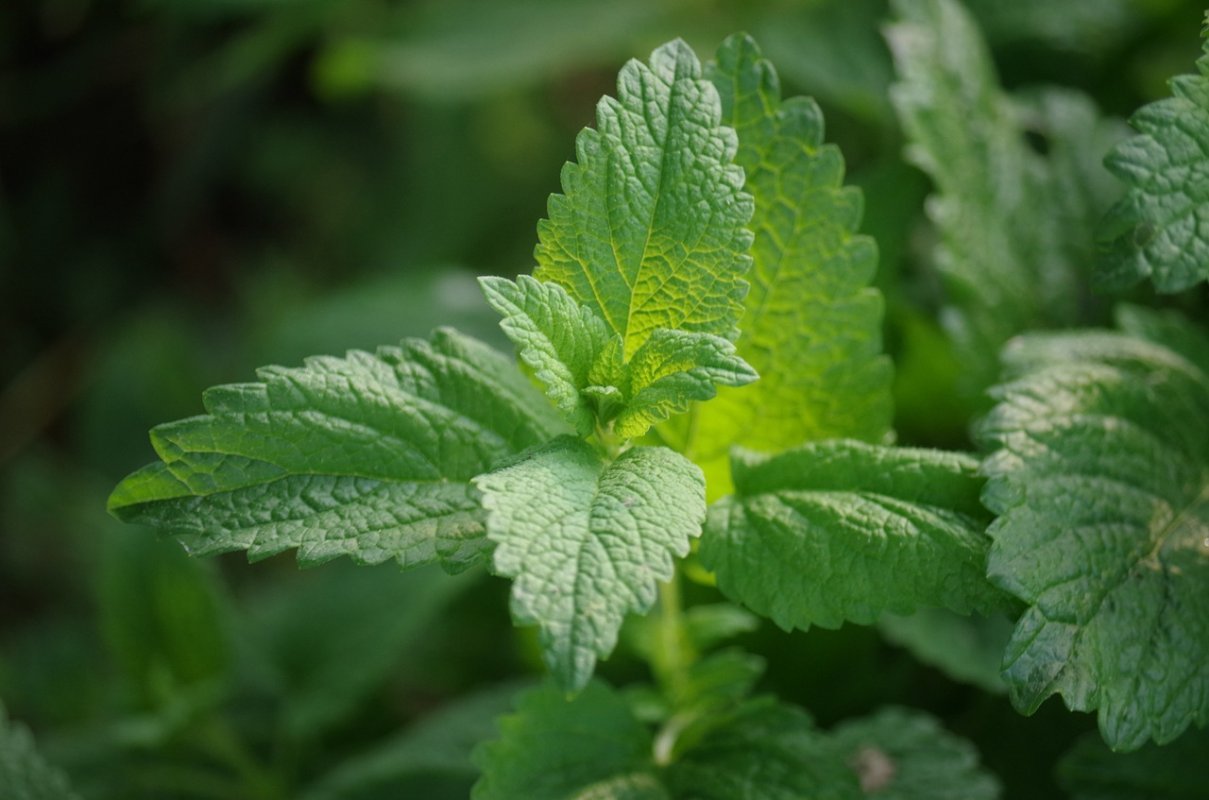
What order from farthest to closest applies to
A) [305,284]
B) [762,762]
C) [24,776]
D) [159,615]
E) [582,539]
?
[305,284] < [159,615] < [24,776] < [762,762] < [582,539]

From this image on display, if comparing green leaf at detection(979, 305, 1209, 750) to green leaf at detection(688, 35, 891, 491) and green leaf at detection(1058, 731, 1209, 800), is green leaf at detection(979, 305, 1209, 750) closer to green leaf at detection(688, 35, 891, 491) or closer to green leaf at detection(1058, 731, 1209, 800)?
green leaf at detection(688, 35, 891, 491)

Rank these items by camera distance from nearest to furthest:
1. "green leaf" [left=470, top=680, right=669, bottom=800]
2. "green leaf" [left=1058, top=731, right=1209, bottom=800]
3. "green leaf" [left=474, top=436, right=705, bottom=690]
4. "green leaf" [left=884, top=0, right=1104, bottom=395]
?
"green leaf" [left=474, top=436, right=705, bottom=690]
"green leaf" [left=470, top=680, right=669, bottom=800]
"green leaf" [left=1058, top=731, right=1209, bottom=800]
"green leaf" [left=884, top=0, right=1104, bottom=395]

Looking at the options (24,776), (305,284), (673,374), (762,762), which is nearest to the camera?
(673,374)

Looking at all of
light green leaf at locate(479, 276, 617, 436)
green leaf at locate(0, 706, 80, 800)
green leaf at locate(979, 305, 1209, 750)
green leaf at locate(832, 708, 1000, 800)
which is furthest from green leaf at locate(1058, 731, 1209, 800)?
green leaf at locate(0, 706, 80, 800)

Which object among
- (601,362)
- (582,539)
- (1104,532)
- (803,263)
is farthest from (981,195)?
(582,539)

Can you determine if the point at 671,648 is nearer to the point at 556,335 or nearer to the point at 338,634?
the point at 556,335

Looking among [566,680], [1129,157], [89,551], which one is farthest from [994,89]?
[89,551]
